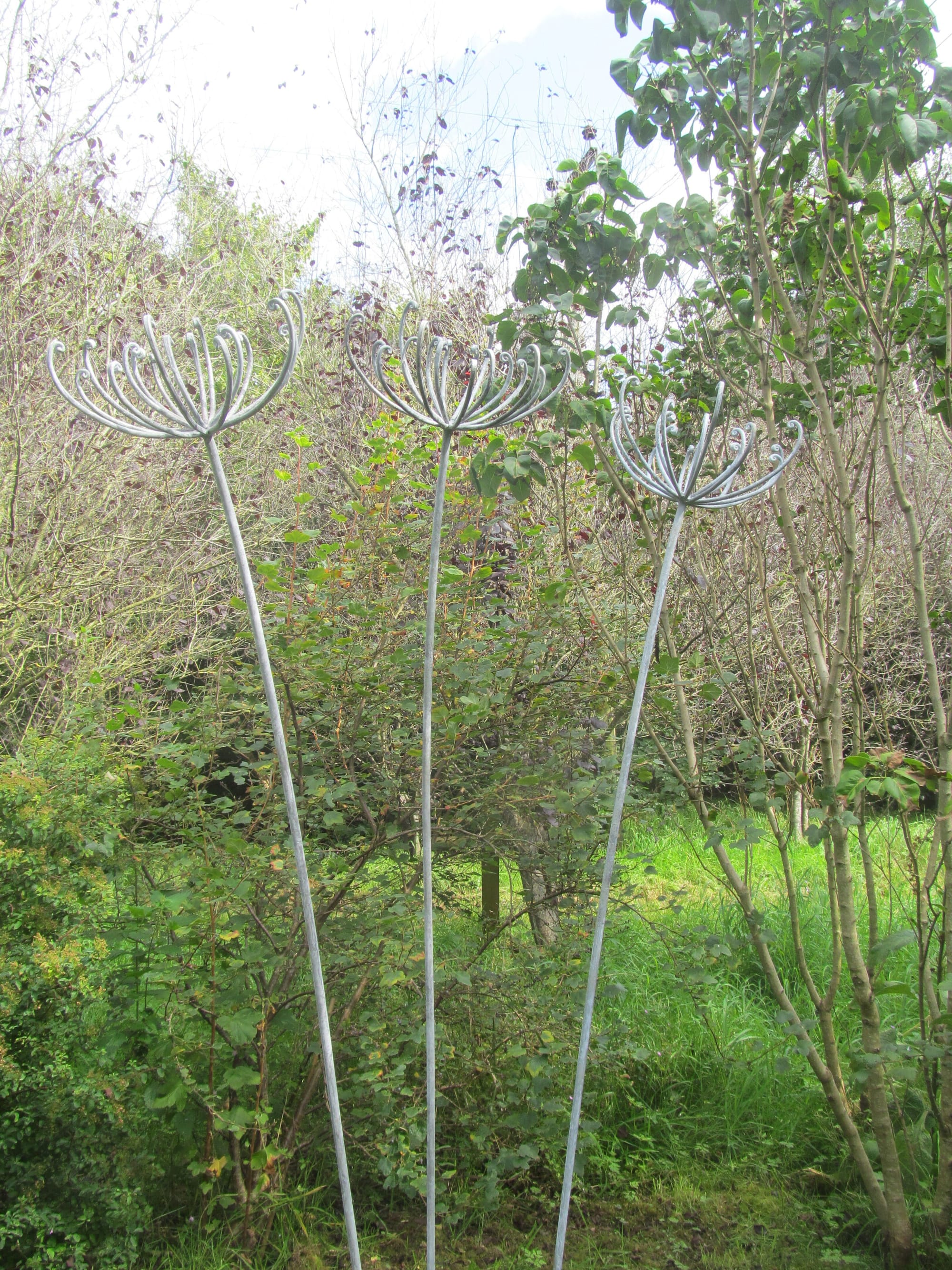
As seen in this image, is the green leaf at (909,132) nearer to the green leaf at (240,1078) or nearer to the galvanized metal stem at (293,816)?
the galvanized metal stem at (293,816)

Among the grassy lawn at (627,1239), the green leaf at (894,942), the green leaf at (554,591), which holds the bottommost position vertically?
the grassy lawn at (627,1239)

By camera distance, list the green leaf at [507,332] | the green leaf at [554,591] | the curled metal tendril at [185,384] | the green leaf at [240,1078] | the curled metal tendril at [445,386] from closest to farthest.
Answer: the curled metal tendril at [185,384] → the curled metal tendril at [445,386] → the green leaf at [240,1078] → the green leaf at [507,332] → the green leaf at [554,591]

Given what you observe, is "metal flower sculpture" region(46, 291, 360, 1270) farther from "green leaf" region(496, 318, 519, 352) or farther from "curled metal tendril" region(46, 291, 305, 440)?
"green leaf" region(496, 318, 519, 352)

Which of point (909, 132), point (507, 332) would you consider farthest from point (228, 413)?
point (909, 132)

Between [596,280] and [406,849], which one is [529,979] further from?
[596,280]

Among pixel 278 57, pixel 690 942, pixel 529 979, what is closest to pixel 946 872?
pixel 690 942

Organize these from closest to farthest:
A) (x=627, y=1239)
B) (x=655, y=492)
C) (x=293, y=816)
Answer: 1. (x=293, y=816)
2. (x=655, y=492)
3. (x=627, y=1239)

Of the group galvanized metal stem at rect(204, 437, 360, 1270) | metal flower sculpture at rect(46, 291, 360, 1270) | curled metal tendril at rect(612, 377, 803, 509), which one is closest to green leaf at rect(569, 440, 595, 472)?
curled metal tendril at rect(612, 377, 803, 509)

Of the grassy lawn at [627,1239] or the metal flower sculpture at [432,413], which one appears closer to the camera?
the metal flower sculpture at [432,413]

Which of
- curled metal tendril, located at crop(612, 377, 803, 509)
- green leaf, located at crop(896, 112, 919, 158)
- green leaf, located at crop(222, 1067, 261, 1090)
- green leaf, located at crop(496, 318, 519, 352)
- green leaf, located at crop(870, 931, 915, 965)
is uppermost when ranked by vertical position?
green leaf, located at crop(896, 112, 919, 158)

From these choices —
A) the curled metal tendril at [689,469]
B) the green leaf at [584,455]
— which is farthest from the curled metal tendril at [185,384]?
the green leaf at [584,455]

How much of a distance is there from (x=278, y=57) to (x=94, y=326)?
2486mm

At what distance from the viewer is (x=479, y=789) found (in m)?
2.66

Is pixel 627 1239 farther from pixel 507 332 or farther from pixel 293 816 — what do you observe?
pixel 507 332
